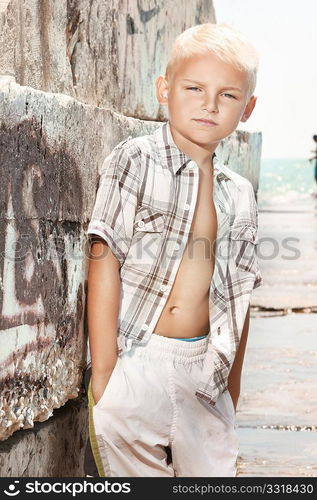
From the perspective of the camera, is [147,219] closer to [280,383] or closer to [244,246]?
[244,246]

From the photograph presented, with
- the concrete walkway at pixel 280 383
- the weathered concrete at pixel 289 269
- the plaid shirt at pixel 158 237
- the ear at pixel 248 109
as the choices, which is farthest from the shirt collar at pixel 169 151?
the weathered concrete at pixel 289 269

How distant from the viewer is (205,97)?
2920mm

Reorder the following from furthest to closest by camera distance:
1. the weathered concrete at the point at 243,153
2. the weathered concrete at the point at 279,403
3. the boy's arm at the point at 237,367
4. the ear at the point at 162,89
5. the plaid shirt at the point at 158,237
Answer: the weathered concrete at the point at 243,153 < the weathered concrete at the point at 279,403 < the boy's arm at the point at 237,367 < the ear at the point at 162,89 < the plaid shirt at the point at 158,237

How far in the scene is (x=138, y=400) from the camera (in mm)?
2863

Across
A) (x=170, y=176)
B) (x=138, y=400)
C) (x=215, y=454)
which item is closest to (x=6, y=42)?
(x=170, y=176)

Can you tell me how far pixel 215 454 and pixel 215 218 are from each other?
0.65m

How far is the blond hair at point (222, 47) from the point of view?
2916mm

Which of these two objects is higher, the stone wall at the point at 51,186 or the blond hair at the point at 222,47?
the blond hair at the point at 222,47

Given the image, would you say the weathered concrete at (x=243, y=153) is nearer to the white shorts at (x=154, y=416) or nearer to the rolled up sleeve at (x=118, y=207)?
the rolled up sleeve at (x=118, y=207)

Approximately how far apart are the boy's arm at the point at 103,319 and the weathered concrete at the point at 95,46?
1.80 ft

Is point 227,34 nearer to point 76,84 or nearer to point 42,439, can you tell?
point 76,84

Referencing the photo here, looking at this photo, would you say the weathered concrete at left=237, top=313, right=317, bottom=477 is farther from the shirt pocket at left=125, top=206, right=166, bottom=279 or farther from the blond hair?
the blond hair

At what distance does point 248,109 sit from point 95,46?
55 centimetres

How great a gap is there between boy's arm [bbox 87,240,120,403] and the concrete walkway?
3.75 ft
